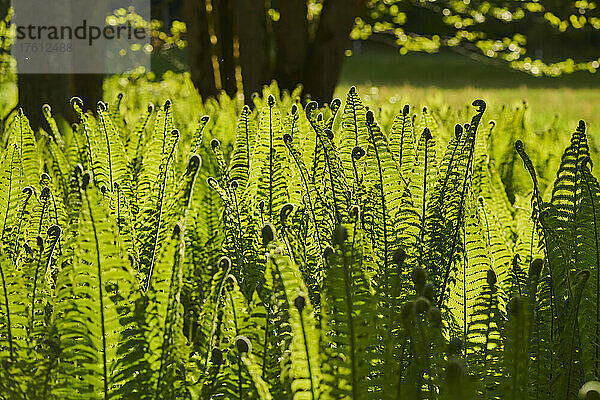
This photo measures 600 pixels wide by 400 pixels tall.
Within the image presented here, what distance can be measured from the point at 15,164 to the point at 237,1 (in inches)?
118

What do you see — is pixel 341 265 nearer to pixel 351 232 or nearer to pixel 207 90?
pixel 351 232

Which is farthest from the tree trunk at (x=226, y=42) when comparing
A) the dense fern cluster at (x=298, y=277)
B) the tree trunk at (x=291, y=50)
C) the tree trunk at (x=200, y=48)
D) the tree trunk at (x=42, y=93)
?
the dense fern cluster at (x=298, y=277)

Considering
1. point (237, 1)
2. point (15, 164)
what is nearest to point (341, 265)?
point (15, 164)

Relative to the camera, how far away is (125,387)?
2.08 ft

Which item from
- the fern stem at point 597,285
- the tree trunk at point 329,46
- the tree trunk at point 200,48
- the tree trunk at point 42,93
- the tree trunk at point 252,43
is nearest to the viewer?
the fern stem at point 597,285

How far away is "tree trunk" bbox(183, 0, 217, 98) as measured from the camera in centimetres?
416

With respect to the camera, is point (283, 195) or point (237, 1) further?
point (237, 1)

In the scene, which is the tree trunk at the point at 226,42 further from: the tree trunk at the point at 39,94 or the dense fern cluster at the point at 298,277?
the dense fern cluster at the point at 298,277

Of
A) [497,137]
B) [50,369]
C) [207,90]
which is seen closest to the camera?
[50,369]

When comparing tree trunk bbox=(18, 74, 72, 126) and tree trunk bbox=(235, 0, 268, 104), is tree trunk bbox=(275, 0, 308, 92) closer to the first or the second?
tree trunk bbox=(235, 0, 268, 104)

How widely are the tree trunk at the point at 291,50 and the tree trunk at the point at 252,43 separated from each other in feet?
0.82

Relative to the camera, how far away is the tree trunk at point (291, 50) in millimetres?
4240

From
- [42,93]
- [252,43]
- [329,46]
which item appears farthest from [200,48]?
[42,93]

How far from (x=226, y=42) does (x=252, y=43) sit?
273 mm
